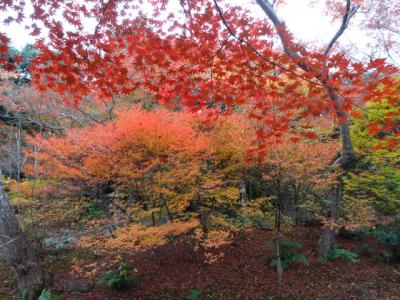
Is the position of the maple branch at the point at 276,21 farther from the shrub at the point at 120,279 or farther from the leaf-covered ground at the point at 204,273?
the shrub at the point at 120,279

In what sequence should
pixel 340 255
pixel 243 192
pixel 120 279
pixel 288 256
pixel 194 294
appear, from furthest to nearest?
→ pixel 243 192 → pixel 340 255 → pixel 288 256 → pixel 120 279 → pixel 194 294

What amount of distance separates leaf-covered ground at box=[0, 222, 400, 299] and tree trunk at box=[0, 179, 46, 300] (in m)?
0.83

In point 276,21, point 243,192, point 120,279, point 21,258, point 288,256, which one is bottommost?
point 288,256

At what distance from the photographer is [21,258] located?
689 centimetres

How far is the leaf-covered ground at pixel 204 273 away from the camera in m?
8.00

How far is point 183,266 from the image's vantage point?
9500 mm

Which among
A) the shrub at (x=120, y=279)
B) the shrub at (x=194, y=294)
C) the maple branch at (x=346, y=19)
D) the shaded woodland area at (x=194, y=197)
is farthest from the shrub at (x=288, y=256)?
the maple branch at (x=346, y=19)

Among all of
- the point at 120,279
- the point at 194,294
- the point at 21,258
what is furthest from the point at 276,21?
the point at 21,258

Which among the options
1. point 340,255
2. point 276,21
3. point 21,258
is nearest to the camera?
point 276,21

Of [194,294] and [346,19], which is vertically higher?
[346,19]

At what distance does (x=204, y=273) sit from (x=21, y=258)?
17.2 feet

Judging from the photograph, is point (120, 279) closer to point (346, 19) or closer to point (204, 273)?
point (204, 273)

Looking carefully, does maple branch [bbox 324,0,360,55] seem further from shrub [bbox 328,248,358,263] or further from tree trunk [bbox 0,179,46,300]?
tree trunk [bbox 0,179,46,300]

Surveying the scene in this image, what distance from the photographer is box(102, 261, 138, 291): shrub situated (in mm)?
8153
